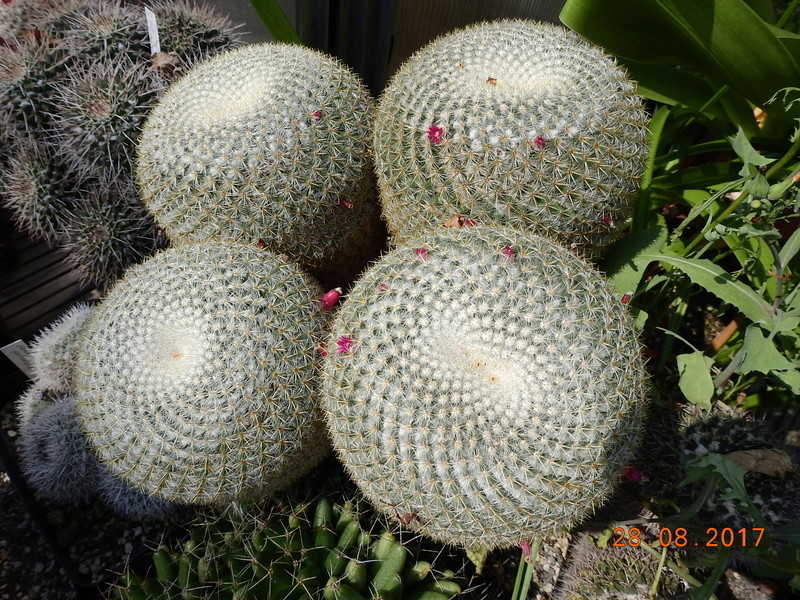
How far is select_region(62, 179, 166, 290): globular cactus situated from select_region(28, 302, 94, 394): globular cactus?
21cm

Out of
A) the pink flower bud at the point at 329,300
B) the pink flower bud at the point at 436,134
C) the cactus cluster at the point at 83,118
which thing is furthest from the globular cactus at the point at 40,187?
the pink flower bud at the point at 436,134

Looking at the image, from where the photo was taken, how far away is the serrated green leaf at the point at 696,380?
1.43m

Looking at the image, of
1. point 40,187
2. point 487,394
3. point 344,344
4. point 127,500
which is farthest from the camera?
point 40,187

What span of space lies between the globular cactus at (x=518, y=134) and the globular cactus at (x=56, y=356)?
4.31ft

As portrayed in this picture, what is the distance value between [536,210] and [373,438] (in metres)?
0.73

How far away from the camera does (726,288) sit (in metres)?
1.44

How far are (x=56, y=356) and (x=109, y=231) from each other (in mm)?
485

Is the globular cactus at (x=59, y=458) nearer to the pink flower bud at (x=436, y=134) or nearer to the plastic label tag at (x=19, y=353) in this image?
the plastic label tag at (x=19, y=353)

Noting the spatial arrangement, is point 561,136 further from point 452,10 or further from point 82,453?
point 82,453

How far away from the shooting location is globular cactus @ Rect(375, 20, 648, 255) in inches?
51.9

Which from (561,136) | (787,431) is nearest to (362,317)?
(561,136)

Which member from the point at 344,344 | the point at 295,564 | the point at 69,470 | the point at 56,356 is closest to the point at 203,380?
the point at 344,344

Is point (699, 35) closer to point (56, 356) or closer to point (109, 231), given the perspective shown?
point (109, 231)

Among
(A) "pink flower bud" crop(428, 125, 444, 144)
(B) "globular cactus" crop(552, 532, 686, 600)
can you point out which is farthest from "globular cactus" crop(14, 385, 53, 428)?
(B) "globular cactus" crop(552, 532, 686, 600)
